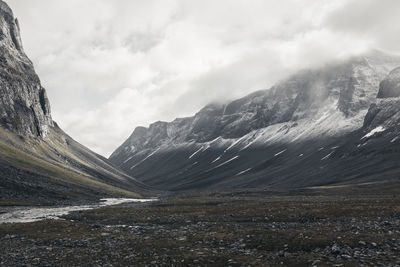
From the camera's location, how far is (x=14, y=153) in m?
168

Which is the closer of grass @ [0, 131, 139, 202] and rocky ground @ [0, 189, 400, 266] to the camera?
rocky ground @ [0, 189, 400, 266]

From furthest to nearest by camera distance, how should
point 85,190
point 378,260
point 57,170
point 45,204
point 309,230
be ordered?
point 57,170 < point 85,190 < point 45,204 < point 309,230 < point 378,260

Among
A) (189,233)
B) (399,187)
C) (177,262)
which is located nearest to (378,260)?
(177,262)

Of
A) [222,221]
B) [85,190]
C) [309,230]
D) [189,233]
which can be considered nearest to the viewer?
[309,230]

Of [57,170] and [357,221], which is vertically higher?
[57,170]

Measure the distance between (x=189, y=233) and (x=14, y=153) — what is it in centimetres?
15598

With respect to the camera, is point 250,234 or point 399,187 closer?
point 250,234

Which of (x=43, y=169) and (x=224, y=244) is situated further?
(x=43, y=169)

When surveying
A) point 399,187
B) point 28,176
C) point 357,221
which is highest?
point 28,176

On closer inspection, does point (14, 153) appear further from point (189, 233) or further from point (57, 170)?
point (189, 233)

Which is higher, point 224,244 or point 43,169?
point 43,169

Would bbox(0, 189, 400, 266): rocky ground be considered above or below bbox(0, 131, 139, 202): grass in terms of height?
below

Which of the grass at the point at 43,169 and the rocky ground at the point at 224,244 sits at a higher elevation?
the grass at the point at 43,169

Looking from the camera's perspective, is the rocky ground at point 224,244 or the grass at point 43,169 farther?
the grass at point 43,169
